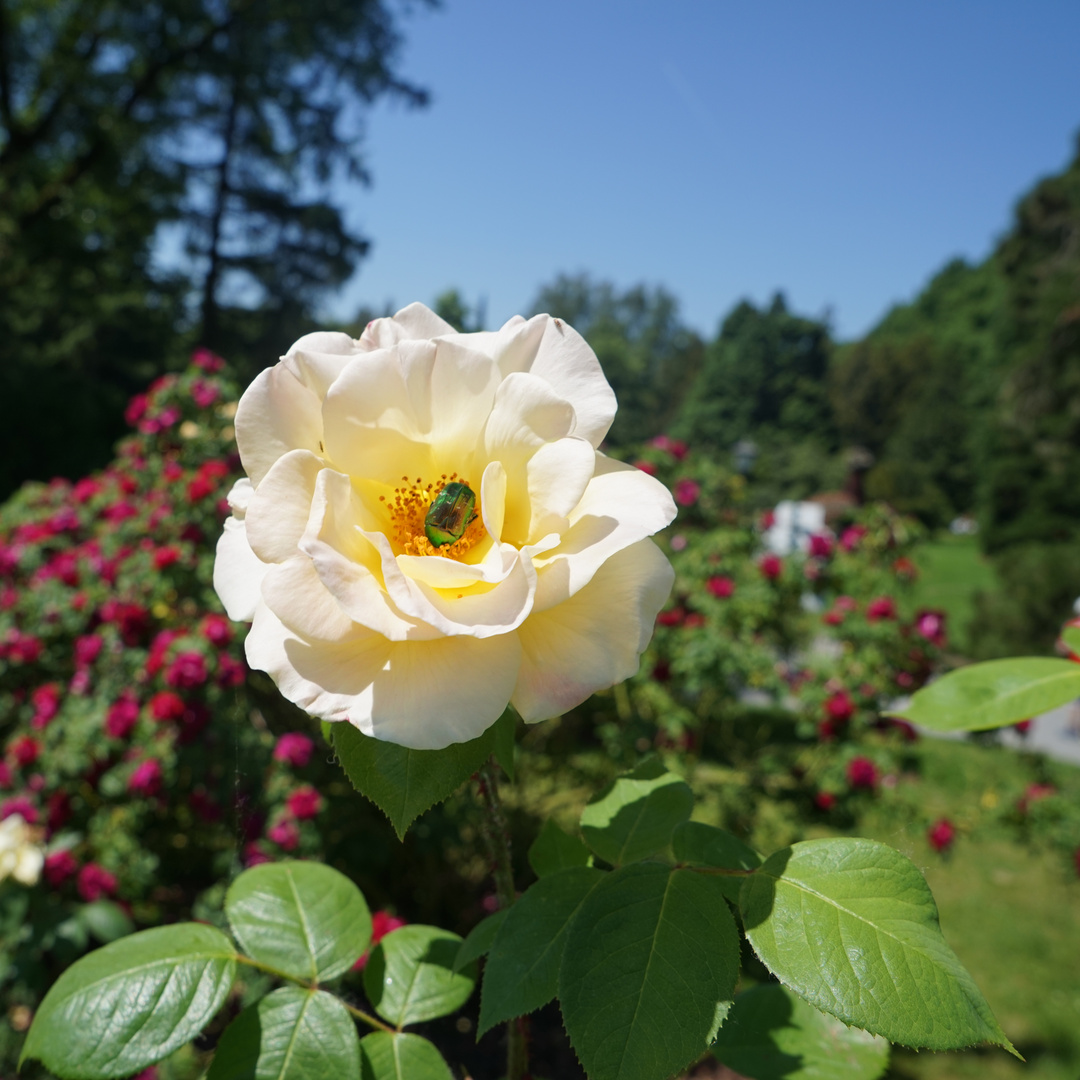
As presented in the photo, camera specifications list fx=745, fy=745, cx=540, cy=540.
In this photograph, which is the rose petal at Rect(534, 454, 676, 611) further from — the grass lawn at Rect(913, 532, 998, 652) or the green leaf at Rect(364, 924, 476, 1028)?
the grass lawn at Rect(913, 532, 998, 652)

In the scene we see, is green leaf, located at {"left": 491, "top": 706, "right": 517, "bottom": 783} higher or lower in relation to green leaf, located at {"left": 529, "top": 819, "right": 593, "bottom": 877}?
higher

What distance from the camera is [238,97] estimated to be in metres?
11.6

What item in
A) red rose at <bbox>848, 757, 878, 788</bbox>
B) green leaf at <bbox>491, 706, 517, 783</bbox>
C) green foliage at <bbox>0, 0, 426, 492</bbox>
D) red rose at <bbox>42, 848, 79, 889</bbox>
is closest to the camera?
green leaf at <bbox>491, 706, 517, 783</bbox>

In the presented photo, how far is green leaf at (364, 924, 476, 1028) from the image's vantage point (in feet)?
2.20

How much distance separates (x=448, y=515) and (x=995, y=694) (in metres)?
0.59

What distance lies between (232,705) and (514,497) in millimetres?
2531

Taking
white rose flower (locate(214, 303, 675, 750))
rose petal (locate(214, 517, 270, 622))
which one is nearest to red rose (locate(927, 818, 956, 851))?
white rose flower (locate(214, 303, 675, 750))

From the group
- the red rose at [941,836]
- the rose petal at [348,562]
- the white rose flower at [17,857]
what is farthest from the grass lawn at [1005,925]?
the white rose flower at [17,857]

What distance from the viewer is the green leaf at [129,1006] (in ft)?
1.84

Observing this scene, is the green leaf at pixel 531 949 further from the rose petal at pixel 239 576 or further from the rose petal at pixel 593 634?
the rose petal at pixel 239 576

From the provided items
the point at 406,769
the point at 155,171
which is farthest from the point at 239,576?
the point at 155,171

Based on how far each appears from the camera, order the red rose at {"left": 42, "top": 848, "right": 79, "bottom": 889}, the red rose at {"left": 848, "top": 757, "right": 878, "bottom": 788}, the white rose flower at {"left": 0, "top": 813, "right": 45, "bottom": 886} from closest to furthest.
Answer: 1. the white rose flower at {"left": 0, "top": 813, "right": 45, "bottom": 886}
2. the red rose at {"left": 42, "top": 848, "right": 79, "bottom": 889}
3. the red rose at {"left": 848, "top": 757, "right": 878, "bottom": 788}

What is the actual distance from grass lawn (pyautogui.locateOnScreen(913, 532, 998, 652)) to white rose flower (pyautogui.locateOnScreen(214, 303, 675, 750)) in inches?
414

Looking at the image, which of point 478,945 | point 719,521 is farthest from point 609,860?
point 719,521
